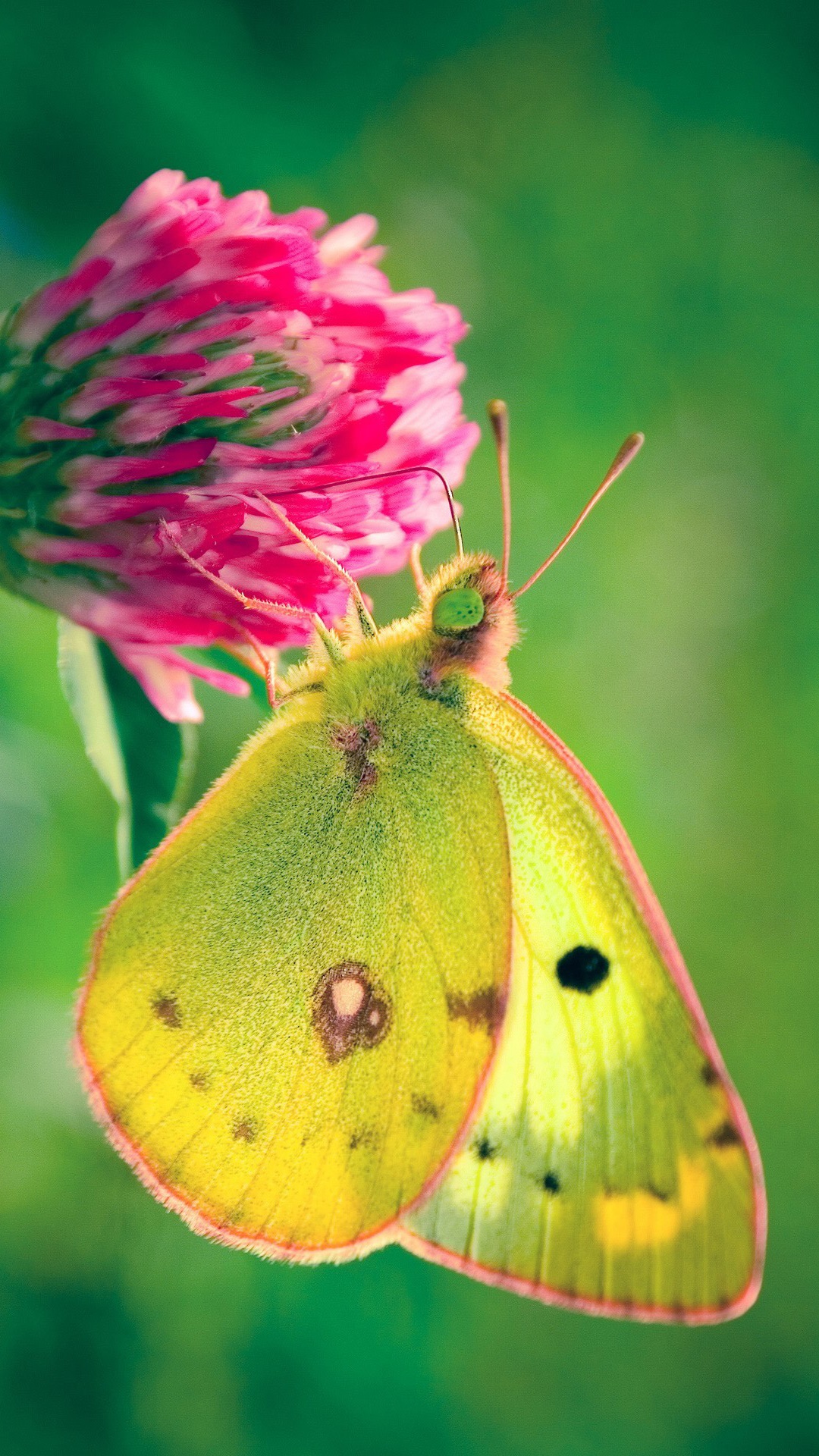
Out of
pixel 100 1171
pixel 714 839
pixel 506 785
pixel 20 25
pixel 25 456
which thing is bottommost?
pixel 100 1171

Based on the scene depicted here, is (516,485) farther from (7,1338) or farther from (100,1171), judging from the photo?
(7,1338)

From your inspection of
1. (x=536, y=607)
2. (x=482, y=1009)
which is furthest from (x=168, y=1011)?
(x=536, y=607)

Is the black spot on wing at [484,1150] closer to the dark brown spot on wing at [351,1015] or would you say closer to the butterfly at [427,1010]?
the butterfly at [427,1010]

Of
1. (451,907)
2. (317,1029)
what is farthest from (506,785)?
(317,1029)

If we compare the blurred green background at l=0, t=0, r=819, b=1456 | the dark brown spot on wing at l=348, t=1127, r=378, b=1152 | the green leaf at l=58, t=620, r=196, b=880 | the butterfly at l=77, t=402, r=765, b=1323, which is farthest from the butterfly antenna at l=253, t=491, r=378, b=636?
the blurred green background at l=0, t=0, r=819, b=1456

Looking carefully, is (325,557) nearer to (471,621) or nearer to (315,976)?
(471,621)

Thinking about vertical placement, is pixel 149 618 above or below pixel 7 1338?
above
